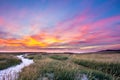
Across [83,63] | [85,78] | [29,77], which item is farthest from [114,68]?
[29,77]

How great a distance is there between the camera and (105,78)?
8.74 meters

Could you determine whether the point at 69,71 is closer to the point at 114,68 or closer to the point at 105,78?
the point at 105,78

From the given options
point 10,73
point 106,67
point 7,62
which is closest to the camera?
point 10,73

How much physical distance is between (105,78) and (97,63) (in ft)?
20.5

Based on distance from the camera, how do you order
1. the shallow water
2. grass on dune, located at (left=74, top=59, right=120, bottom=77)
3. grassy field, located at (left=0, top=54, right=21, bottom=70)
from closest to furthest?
the shallow water < grass on dune, located at (left=74, top=59, right=120, bottom=77) < grassy field, located at (left=0, top=54, right=21, bottom=70)

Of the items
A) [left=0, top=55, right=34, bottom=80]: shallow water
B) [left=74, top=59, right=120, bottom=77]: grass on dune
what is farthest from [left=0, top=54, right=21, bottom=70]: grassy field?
[left=74, top=59, right=120, bottom=77]: grass on dune

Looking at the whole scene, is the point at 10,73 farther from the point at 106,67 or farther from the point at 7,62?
the point at 7,62

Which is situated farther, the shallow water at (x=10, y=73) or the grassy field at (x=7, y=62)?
the grassy field at (x=7, y=62)

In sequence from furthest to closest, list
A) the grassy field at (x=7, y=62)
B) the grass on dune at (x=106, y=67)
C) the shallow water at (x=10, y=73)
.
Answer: the grassy field at (x=7, y=62) → the grass on dune at (x=106, y=67) → the shallow water at (x=10, y=73)

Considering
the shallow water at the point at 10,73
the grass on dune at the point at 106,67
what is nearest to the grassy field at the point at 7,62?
the shallow water at the point at 10,73

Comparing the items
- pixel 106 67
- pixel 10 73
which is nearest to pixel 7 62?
pixel 106 67

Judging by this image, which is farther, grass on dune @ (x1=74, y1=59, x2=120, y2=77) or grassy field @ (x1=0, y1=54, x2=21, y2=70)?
grassy field @ (x1=0, y1=54, x2=21, y2=70)

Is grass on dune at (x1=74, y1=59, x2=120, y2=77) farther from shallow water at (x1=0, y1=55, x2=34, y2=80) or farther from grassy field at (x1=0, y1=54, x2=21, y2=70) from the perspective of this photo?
grassy field at (x1=0, y1=54, x2=21, y2=70)

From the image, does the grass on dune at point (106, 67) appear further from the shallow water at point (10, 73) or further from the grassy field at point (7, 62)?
the grassy field at point (7, 62)
